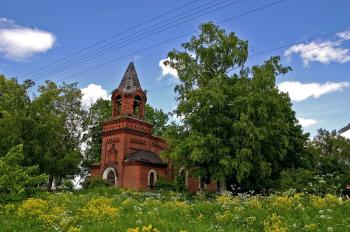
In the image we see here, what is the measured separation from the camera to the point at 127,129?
4212 cm

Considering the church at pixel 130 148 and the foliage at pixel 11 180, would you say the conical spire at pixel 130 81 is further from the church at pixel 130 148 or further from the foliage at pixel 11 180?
the foliage at pixel 11 180

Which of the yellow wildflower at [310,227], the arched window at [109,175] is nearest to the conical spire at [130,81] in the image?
the arched window at [109,175]

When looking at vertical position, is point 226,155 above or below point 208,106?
below

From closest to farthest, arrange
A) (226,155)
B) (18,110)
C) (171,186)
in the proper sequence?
(226,155)
(18,110)
(171,186)

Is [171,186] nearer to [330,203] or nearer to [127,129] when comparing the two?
[127,129]

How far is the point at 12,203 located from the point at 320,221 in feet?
31.9

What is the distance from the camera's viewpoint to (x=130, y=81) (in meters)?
44.4

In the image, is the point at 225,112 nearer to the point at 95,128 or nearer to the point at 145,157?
the point at 145,157

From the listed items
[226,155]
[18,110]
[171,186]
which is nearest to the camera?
[226,155]

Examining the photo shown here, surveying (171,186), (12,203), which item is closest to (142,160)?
(171,186)

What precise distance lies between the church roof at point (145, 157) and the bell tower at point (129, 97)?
3.78 m

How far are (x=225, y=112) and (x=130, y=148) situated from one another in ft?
47.2

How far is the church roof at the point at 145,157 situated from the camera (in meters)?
40.6

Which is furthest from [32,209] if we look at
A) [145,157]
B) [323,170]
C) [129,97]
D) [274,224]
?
[323,170]
